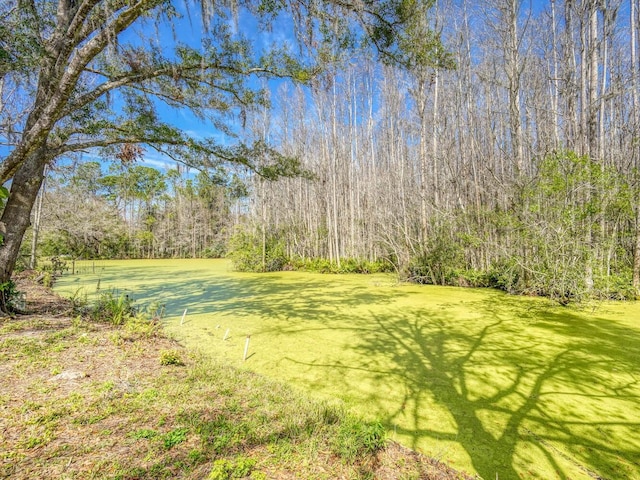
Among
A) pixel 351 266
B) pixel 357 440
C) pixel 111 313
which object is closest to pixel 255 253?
pixel 351 266

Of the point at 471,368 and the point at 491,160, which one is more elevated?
the point at 491,160

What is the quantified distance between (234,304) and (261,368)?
10.8 feet

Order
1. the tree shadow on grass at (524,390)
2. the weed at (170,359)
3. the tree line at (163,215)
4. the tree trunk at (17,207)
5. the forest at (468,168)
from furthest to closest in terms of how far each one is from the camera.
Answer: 1. the tree line at (163,215)
2. the forest at (468,168)
3. the tree trunk at (17,207)
4. the weed at (170,359)
5. the tree shadow on grass at (524,390)

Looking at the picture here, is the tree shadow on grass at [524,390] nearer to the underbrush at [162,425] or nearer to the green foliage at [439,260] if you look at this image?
the underbrush at [162,425]

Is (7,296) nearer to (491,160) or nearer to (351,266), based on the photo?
(351,266)

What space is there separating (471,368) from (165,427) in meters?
2.61

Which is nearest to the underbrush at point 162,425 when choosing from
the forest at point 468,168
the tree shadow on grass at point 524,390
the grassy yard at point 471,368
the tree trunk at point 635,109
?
the grassy yard at point 471,368

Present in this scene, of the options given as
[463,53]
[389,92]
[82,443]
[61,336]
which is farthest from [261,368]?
[389,92]

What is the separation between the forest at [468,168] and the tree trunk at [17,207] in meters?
1.60

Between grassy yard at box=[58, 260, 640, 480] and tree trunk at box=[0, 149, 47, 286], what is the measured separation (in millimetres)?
→ 1978

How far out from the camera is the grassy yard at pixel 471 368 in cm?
167

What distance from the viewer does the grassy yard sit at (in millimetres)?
1668

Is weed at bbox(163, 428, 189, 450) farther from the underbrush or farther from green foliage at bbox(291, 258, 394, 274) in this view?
green foliage at bbox(291, 258, 394, 274)

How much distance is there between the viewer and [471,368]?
2.73 metres
